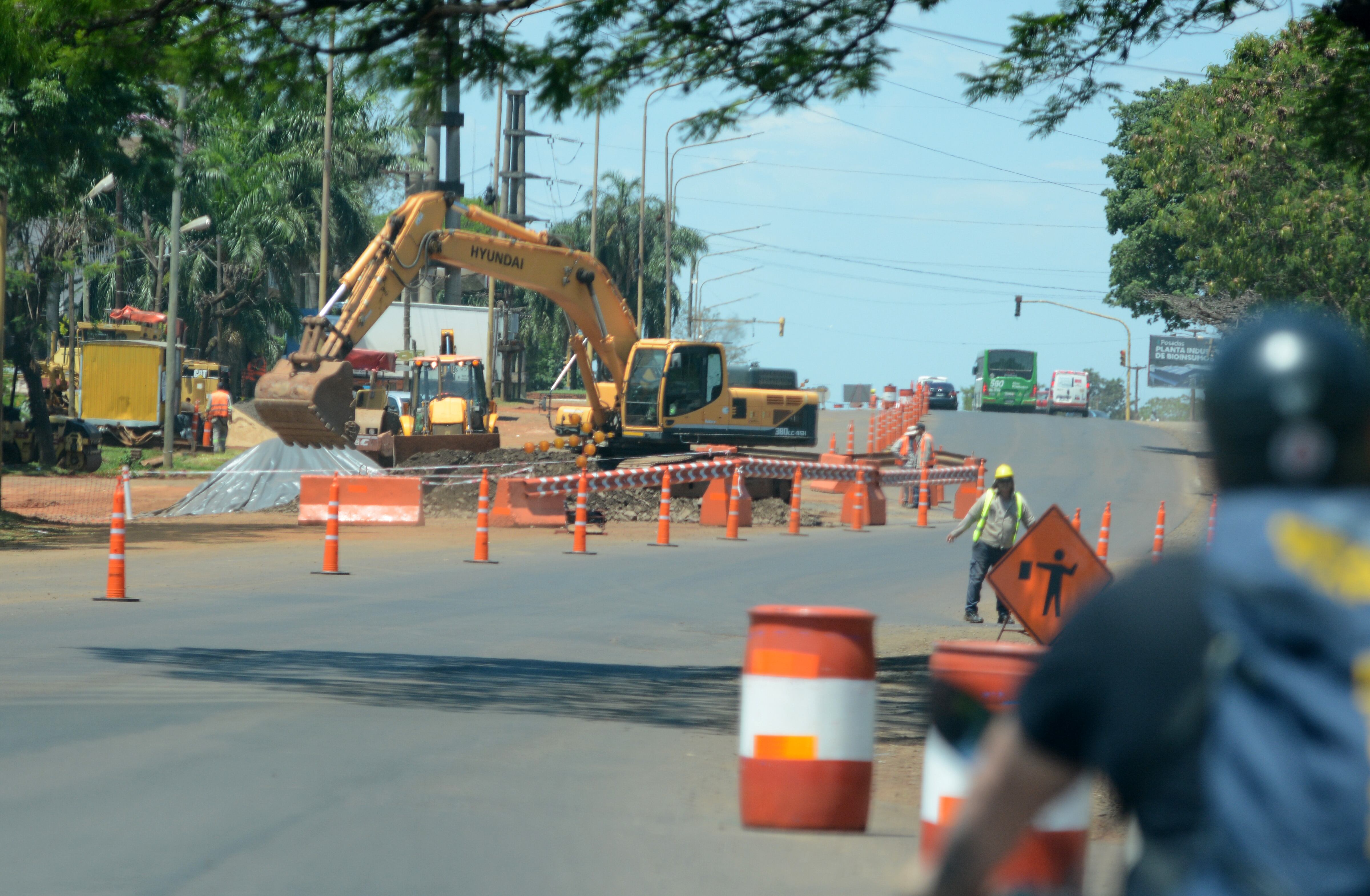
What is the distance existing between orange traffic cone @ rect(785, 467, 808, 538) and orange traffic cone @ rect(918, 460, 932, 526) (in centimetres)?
293

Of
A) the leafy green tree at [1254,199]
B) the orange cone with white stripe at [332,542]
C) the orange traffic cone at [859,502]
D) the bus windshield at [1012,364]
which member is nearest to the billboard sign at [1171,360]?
the bus windshield at [1012,364]

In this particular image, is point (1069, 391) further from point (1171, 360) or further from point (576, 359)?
point (576, 359)

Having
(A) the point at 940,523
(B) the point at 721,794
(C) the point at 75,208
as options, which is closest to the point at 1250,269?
(A) the point at 940,523

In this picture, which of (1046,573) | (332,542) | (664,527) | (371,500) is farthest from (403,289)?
(1046,573)

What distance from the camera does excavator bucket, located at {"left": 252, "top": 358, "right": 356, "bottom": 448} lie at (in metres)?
22.0

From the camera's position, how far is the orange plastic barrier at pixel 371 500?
25953 mm

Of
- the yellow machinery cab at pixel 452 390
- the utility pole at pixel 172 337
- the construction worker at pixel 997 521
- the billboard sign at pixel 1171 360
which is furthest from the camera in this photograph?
the billboard sign at pixel 1171 360

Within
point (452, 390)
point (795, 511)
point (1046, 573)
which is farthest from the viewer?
point (452, 390)

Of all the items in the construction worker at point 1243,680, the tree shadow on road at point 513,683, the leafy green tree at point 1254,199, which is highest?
the leafy green tree at point 1254,199

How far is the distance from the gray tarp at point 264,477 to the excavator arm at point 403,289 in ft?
9.58

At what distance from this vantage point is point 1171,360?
3615 inches

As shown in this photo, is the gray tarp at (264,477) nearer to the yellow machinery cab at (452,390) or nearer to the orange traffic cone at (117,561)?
the yellow machinery cab at (452,390)

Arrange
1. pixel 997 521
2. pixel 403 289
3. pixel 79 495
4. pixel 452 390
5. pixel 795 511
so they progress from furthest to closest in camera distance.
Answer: pixel 452 390 → pixel 79 495 → pixel 795 511 → pixel 403 289 → pixel 997 521

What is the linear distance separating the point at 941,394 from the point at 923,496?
45043 mm
